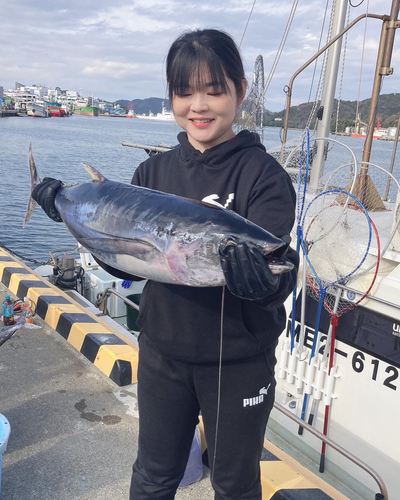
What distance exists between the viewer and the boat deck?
2518mm

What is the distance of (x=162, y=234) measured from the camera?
154 centimetres

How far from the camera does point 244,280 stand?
1.35 meters

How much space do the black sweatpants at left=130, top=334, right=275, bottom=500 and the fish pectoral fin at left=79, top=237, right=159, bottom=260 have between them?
0.44m

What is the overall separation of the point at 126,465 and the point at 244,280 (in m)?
1.93

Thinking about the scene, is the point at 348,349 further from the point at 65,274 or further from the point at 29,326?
the point at 65,274

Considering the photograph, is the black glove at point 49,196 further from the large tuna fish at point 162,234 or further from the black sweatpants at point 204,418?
the black sweatpants at point 204,418

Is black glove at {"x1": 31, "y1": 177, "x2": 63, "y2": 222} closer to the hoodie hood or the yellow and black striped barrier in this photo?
the hoodie hood

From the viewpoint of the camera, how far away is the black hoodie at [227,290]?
1604mm

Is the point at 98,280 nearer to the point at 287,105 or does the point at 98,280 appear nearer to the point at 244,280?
the point at 287,105

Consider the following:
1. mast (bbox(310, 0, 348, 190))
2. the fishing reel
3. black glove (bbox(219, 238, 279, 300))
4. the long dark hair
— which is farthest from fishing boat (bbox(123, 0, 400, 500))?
the fishing reel

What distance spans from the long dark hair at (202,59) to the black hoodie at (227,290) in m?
0.24

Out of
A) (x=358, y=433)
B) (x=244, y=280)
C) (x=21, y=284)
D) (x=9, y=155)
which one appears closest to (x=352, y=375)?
(x=358, y=433)

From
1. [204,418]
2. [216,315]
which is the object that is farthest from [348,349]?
[216,315]

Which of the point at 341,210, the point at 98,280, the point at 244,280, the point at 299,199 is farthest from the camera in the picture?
the point at 98,280
